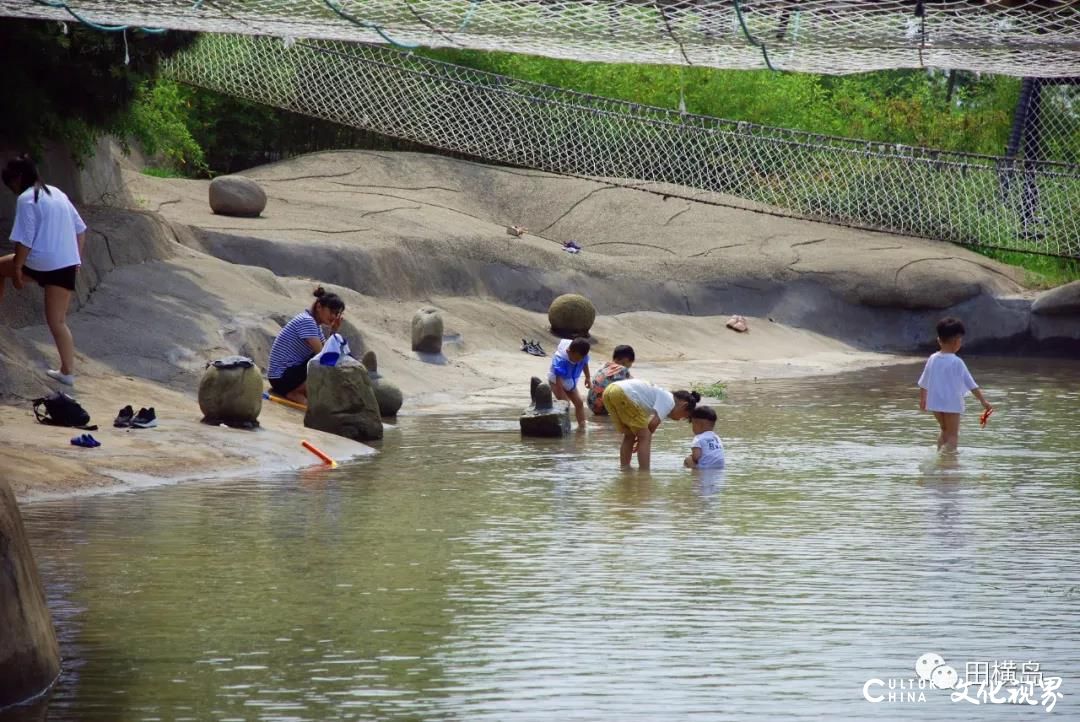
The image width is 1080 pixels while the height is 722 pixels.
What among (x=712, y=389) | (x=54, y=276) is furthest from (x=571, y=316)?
(x=54, y=276)

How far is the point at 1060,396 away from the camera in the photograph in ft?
62.8

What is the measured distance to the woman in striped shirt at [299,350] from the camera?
15.1 m

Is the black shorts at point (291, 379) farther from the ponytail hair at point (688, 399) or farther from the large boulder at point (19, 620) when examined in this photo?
the large boulder at point (19, 620)

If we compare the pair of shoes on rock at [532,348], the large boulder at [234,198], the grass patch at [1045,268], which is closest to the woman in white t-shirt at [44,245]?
the pair of shoes on rock at [532,348]

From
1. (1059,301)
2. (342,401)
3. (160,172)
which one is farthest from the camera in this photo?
(160,172)

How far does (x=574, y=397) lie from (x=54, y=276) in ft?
16.6

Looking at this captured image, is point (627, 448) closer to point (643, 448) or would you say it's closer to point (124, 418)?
point (643, 448)

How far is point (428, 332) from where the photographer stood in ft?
63.4

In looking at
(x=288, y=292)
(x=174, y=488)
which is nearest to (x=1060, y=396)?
(x=288, y=292)

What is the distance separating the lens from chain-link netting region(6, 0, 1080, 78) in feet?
31.3

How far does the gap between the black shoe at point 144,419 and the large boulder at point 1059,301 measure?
53.9ft

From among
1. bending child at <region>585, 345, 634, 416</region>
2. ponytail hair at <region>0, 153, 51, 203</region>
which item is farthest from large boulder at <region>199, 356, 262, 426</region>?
bending child at <region>585, 345, 634, 416</region>

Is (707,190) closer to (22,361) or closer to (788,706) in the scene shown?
(22,361)

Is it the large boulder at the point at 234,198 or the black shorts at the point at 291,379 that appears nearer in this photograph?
the black shorts at the point at 291,379
